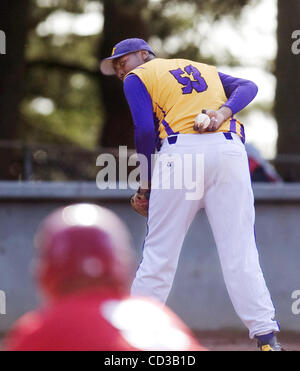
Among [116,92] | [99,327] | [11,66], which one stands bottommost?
[99,327]

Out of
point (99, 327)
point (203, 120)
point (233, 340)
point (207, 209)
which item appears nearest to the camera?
point (99, 327)

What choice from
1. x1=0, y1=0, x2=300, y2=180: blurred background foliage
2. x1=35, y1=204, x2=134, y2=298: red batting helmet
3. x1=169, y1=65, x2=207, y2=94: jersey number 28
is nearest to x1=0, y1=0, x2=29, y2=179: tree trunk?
x1=0, y1=0, x2=300, y2=180: blurred background foliage

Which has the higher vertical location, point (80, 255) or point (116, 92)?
point (116, 92)

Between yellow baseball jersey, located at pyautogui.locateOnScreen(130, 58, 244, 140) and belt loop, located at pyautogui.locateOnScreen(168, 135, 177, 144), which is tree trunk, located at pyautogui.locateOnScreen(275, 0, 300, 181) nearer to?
yellow baseball jersey, located at pyautogui.locateOnScreen(130, 58, 244, 140)

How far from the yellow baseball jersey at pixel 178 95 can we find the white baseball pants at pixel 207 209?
0.33 ft

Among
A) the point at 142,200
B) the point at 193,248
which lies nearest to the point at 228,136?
the point at 142,200

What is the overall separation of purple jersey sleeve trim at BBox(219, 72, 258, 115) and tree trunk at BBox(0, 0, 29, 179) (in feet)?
27.5

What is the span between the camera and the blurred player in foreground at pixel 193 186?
15.4 ft

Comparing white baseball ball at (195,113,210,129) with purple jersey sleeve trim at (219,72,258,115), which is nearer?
white baseball ball at (195,113,210,129)

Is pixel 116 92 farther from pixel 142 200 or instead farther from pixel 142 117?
pixel 142 117

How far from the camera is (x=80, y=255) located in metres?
1.98

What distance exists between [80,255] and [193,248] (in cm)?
543

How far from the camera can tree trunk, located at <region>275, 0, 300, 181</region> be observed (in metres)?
10.2
